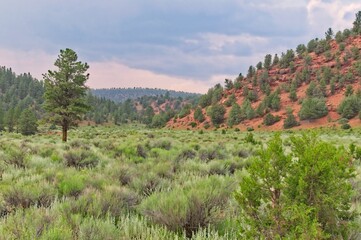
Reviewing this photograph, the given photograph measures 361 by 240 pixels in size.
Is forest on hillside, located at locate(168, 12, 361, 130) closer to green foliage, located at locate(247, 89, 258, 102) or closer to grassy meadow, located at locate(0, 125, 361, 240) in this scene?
green foliage, located at locate(247, 89, 258, 102)

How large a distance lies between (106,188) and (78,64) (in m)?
25.5

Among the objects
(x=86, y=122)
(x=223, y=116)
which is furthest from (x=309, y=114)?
(x=86, y=122)

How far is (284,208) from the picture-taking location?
3258mm

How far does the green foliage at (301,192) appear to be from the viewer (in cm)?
322

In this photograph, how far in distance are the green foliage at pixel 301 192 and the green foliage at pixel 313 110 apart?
70.6 metres

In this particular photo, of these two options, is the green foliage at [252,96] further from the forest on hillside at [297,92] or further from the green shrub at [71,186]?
the green shrub at [71,186]

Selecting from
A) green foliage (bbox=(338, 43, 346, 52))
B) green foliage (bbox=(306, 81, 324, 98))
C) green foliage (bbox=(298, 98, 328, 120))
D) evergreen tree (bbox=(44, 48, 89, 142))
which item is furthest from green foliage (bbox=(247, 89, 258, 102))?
evergreen tree (bbox=(44, 48, 89, 142))

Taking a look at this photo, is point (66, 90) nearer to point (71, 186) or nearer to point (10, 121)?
point (71, 186)

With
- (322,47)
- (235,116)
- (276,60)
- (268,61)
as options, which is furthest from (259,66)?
(235,116)

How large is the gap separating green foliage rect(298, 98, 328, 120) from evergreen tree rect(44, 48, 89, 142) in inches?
2121

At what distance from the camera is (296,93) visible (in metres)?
84.9

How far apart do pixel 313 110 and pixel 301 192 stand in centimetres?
7132

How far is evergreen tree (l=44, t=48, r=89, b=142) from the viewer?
28406mm

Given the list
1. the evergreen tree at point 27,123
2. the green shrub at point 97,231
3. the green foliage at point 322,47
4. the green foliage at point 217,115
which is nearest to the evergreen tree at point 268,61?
the green foliage at point 322,47
